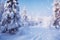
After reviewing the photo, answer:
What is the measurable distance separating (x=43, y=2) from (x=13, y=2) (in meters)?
0.76

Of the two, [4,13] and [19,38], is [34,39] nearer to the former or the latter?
[19,38]

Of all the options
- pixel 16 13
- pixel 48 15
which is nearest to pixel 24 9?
pixel 16 13

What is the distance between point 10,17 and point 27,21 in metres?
0.43

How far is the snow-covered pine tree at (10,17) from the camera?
17.7ft

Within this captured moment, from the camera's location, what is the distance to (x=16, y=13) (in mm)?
5422

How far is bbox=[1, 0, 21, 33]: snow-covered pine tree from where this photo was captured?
17.7ft

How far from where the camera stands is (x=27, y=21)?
216 inches

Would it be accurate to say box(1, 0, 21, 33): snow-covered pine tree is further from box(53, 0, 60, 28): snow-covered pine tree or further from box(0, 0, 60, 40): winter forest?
box(53, 0, 60, 28): snow-covered pine tree

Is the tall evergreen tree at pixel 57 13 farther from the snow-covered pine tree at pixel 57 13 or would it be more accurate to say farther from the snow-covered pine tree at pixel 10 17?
the snow-covered pine tree at pixel 10 17

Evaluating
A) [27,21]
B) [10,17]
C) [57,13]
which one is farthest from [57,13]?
[10,17]

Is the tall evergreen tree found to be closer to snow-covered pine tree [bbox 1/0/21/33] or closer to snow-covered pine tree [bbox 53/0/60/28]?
snow-covered pine tree [bbox 53/0/60/28]

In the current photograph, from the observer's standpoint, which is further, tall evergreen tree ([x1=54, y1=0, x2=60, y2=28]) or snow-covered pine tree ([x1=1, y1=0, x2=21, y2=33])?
tall evergreen tree ([x1=54, y1=0, x2=60, y2=28])

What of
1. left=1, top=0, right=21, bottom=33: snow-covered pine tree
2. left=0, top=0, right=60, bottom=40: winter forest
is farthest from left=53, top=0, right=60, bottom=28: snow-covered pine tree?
left=1, top=0, right=21, bottom=33: snow-covered pine tree

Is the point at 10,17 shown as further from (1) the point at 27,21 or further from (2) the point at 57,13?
(2) the point at 57,13
